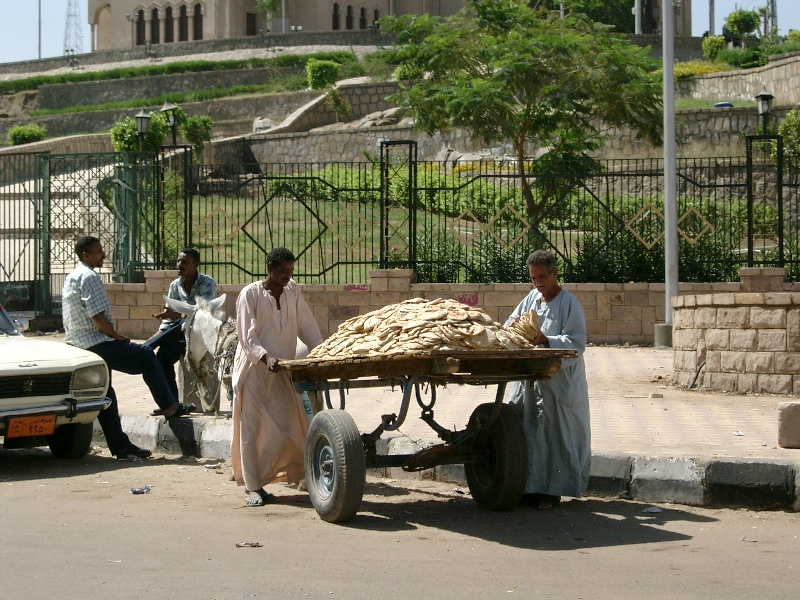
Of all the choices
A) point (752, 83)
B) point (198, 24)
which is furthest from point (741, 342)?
point (198, 24)

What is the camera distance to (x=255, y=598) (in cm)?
480

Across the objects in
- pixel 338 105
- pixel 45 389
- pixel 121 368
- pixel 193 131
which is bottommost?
pixel 45 389

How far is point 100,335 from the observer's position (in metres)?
8.95

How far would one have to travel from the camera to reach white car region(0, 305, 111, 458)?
8.11m

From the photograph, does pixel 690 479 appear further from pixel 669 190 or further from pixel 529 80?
pixel 529 80

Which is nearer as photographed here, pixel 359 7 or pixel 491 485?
pixel 491 485

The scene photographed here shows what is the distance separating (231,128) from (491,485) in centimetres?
4479

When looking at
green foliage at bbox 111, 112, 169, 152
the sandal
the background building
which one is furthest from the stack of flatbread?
the background building

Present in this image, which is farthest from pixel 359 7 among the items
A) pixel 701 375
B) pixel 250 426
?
pixel 250 426

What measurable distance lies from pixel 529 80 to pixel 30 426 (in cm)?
1641

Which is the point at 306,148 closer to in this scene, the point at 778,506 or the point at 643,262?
the point at 643,262

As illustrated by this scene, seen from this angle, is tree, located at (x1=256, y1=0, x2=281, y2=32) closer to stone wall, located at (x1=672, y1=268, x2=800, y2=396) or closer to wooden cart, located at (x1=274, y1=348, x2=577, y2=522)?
stone wall, located at (x1=672, y1=268, x2=800, y2=396)

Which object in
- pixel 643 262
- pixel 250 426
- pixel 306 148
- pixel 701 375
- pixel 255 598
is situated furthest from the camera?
pixel 306 148

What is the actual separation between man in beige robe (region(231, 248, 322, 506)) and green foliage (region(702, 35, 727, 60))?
155 ft
